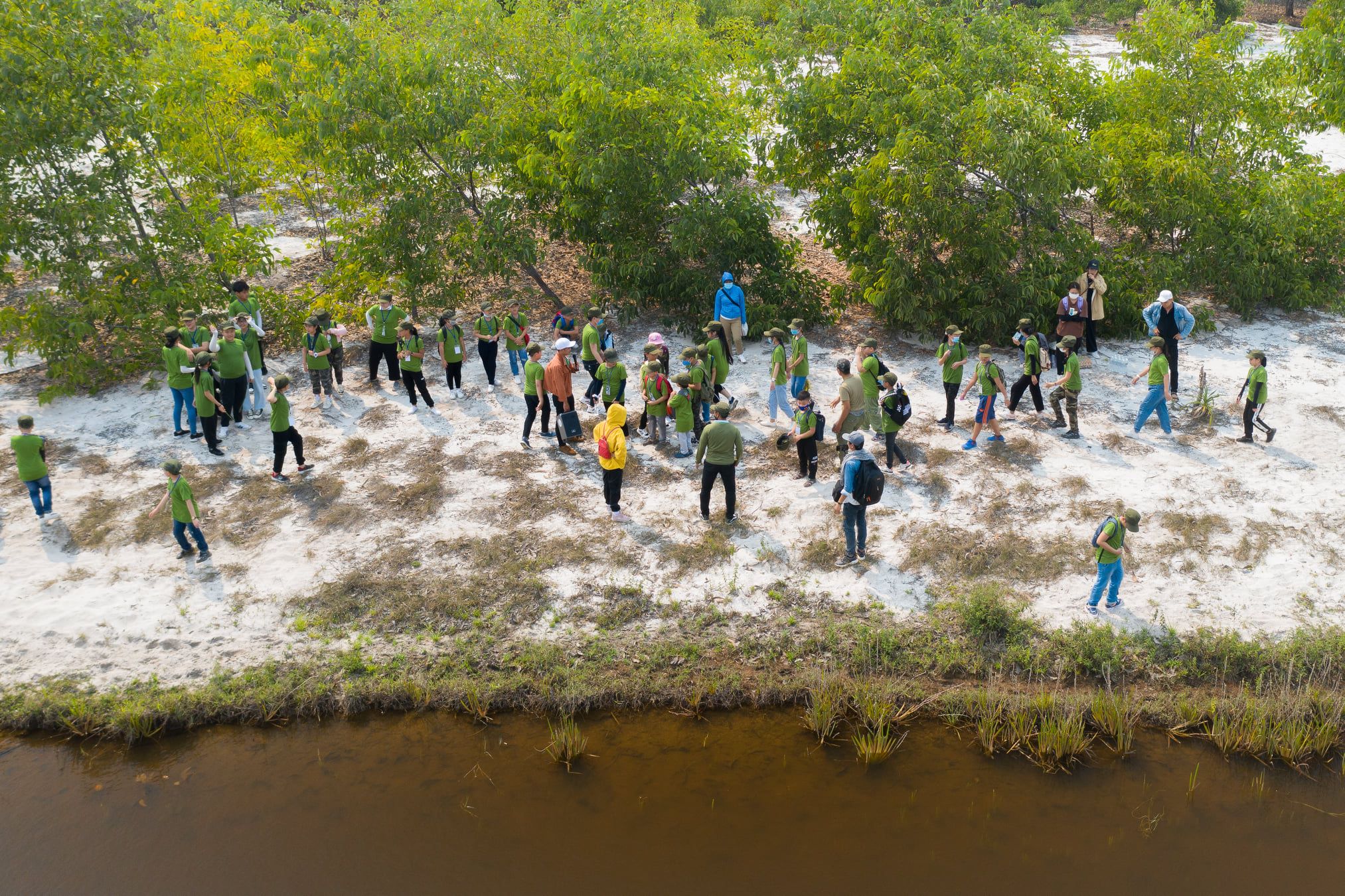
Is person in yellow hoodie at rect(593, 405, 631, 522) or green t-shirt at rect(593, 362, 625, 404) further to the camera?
green t-shirt at rect(593, 362, 625, 404)

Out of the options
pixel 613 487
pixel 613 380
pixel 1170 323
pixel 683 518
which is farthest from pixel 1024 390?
pixel 613 487

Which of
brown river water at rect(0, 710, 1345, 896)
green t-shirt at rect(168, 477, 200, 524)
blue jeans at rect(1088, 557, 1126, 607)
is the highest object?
green t-shirt at rect(168, 477, 200, 524)

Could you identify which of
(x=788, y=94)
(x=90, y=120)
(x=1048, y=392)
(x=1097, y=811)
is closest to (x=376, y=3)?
(x=90, y=120)

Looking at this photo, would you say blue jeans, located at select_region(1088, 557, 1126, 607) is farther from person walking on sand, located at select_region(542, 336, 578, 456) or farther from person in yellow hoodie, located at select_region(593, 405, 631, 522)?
person walking on sand, located at select_region(542, 336, 578, 456)

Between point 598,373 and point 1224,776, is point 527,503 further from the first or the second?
point 1224,776

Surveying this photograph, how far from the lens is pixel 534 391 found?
1309 cm

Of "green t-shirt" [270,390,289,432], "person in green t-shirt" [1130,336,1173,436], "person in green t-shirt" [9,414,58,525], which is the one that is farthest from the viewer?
"person in green t-shirt" [1130,336,1173,436]

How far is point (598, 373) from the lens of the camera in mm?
12883

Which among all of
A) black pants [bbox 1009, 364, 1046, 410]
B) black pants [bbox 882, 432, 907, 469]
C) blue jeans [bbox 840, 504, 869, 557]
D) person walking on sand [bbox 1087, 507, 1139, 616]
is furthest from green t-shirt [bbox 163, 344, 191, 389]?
person walking on sand [bbox 1087, 507, 1139, 616]

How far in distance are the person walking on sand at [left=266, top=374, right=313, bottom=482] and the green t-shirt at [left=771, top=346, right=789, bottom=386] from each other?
6.12 meters

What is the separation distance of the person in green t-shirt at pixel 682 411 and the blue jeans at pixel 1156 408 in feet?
19.2

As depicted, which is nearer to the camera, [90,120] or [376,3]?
[90,120]

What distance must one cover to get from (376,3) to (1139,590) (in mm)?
20424

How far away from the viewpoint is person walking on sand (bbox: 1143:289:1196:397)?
13.6m
